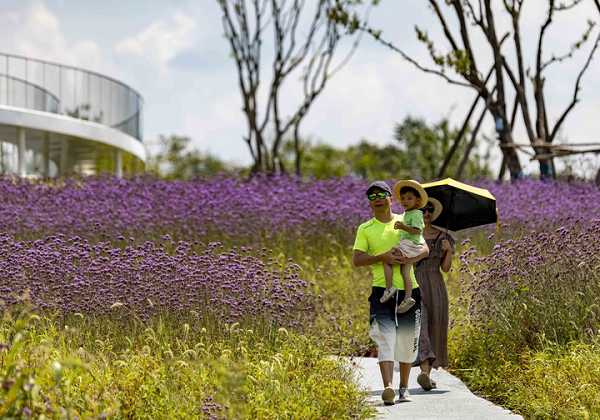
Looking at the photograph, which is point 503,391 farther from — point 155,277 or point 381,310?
point 155,277

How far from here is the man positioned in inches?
277

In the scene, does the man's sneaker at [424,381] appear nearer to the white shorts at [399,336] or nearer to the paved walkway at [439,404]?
the paved walkway at [439,404]

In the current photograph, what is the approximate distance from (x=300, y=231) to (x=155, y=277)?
17.8ft

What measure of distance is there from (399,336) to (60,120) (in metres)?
22.3

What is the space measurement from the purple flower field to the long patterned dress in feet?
3.19

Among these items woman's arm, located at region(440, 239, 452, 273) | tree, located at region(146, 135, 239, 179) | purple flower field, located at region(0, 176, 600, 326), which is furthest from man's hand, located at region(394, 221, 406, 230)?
tree, located at region(146, 135, 239, 179)

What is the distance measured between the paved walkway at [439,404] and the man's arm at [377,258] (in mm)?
816

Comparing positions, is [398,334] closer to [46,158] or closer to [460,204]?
[460,204]

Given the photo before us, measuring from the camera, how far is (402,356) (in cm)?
715

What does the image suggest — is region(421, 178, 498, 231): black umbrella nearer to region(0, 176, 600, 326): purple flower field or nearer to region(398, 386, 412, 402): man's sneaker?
region(0, 176, 600, 326): purple flower field

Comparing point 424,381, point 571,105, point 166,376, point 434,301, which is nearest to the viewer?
point 166,376

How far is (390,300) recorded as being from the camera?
281 inches

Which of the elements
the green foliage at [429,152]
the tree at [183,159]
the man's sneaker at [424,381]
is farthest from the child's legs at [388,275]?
the tree at [183,159]

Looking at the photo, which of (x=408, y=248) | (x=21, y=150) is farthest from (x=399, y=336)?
(x=21, y=150)
